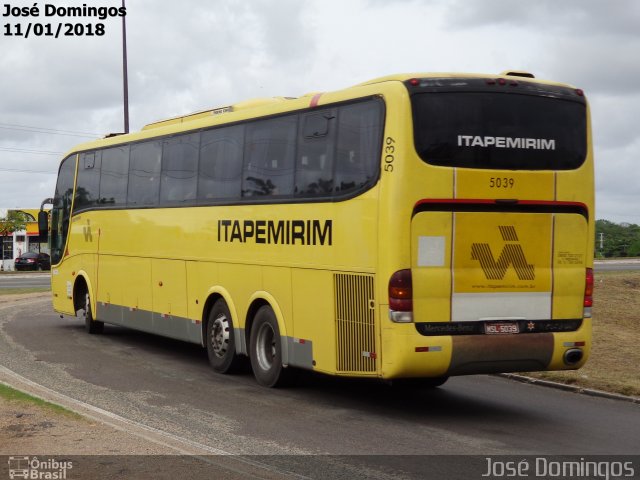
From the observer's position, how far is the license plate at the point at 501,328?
37.0ft

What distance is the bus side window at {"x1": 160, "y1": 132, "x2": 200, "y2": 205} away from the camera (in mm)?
15930

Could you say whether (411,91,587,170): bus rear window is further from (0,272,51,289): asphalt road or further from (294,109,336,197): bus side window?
(0,272,51,289): asphalt road

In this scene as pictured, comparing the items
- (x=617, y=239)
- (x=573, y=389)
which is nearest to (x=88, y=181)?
(x=573, y=389)

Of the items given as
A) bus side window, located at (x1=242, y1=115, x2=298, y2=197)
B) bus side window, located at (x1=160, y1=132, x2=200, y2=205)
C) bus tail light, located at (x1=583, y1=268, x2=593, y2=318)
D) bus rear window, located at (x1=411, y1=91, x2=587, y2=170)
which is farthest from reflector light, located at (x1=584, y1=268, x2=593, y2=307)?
bus side window, located at (x1=160, y1=132, x2=200, y2=205)

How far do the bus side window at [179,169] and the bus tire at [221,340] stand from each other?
1.87 metres

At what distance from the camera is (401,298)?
10.9 m

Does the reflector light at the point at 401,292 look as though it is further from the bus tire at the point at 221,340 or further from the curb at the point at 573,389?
the bus tire at the point at 221,340

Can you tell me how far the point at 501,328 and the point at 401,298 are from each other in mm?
1232

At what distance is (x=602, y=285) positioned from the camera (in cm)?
2880

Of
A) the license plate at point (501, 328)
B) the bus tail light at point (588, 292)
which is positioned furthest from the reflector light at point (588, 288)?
the license plate at point (501, 328)

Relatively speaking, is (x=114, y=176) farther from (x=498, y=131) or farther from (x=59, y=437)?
(x=59, y=437)

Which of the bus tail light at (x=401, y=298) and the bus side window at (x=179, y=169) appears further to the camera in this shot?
the bus side window at (x=179, y=169)

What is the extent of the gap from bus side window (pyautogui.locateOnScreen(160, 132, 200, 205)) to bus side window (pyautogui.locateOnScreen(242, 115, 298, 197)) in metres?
1.83

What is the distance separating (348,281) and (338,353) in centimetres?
83
